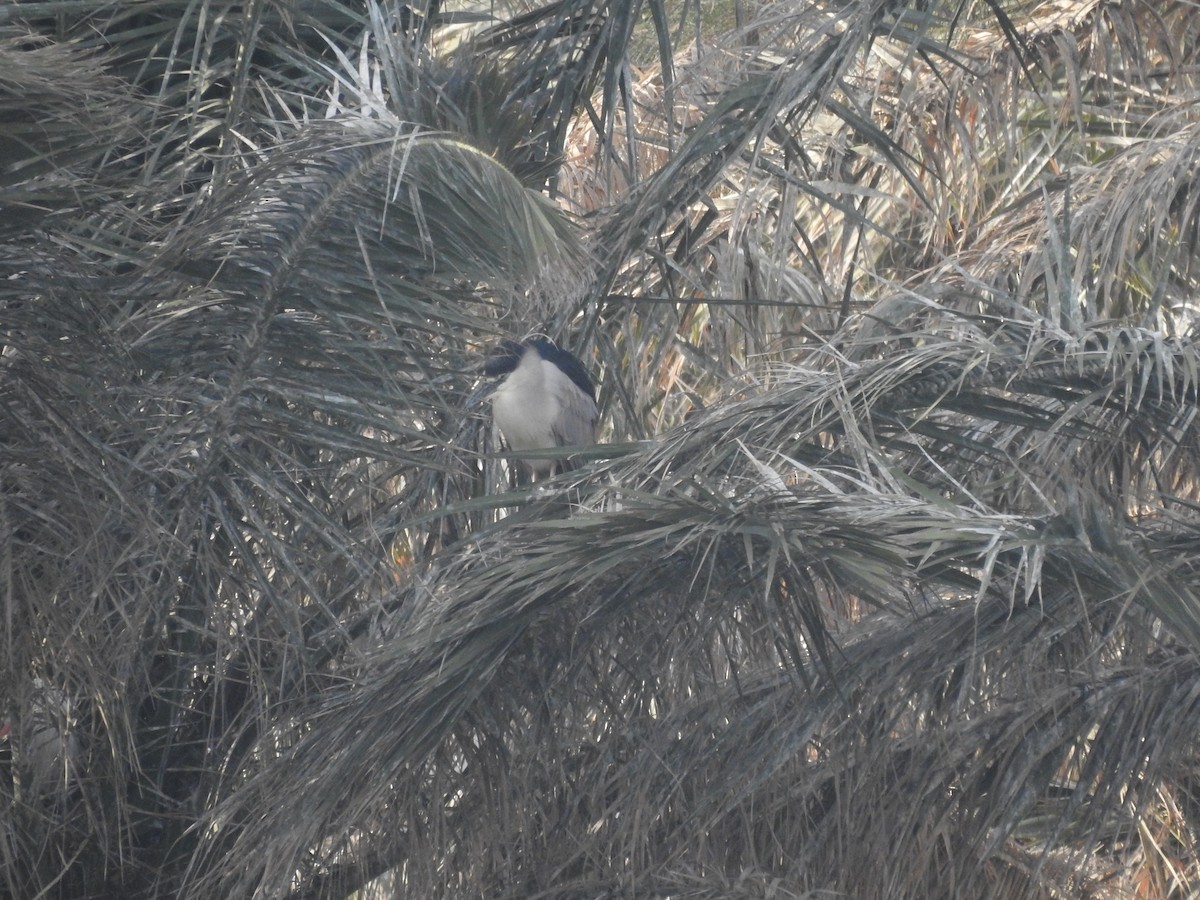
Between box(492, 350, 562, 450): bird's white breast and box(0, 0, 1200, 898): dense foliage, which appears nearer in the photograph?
box(0, 0, 1200, 898): dense foliage

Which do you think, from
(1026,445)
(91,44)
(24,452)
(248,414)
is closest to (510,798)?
(248,414)

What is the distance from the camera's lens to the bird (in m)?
4.08

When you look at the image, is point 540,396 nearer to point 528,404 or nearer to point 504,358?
point 528,404

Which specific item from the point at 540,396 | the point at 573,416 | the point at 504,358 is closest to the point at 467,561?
the point at 504,358

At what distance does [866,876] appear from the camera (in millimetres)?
2871

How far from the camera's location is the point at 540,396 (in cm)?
421

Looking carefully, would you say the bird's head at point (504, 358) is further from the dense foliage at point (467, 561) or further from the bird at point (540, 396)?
the dense foliage at point (467, 561)

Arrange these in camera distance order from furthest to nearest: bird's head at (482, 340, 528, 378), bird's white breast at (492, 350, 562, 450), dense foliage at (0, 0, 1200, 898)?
bird's white breast at (492, 350, 562, 450) < bird's head at (482, 340, 528, 378) < dense foliage at (0, 0, 1200, 898)

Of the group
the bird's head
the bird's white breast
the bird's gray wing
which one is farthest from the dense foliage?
the bird's gray wing

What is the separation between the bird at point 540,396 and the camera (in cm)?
408

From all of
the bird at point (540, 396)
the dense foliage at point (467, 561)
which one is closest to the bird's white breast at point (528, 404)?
the bird at point (540, 396)

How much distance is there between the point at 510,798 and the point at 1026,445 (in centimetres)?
133

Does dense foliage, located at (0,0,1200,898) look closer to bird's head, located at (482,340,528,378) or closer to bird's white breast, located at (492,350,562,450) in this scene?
bird's head, located at (482,340,528,378)

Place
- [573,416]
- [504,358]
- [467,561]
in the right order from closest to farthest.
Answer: [467,561] < [504,358] < [573,416]
